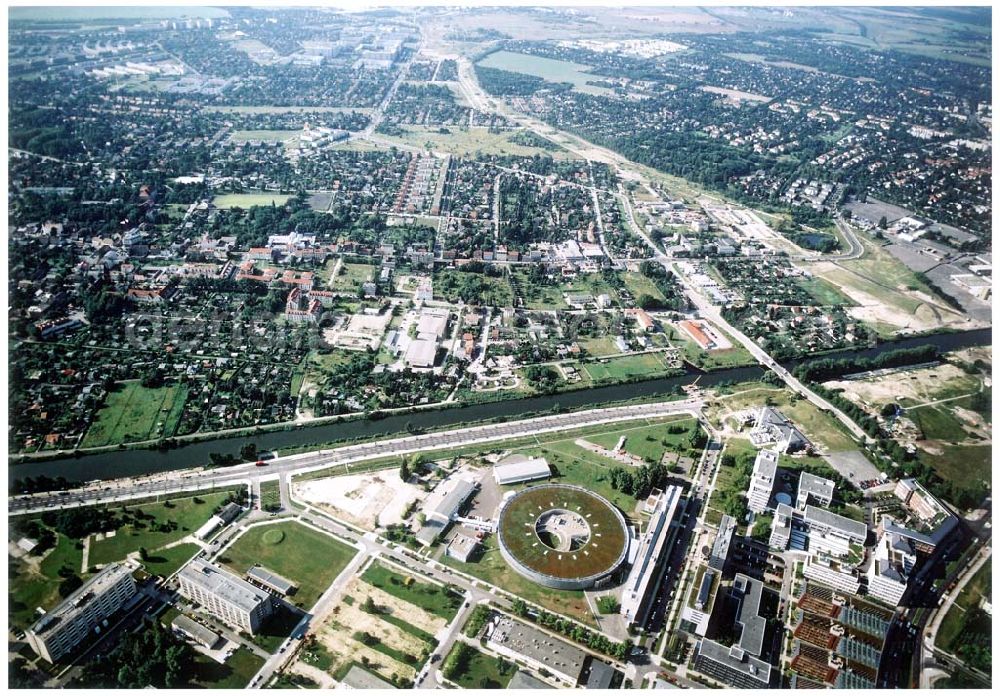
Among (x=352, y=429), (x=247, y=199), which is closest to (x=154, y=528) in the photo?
(x=352, y=429)

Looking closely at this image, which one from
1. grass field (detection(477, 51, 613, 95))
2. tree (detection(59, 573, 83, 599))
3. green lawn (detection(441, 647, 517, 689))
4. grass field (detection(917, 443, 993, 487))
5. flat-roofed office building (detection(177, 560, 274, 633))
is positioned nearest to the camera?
green lawn (detection(441, 647, 517, 689))

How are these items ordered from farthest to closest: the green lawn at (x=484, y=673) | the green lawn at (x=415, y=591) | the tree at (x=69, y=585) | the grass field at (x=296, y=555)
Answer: the grass field at (x=296, y=555) → the green lawn at (x=415, y=591) → the tree at (x=69, y=585) → the green lawn at (x=484, y=673)

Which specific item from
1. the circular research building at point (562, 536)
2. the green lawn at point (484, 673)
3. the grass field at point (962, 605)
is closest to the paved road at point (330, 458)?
the circular research building at point (562, 536)

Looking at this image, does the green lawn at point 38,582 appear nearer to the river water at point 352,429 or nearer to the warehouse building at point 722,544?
the river water at point 352,429

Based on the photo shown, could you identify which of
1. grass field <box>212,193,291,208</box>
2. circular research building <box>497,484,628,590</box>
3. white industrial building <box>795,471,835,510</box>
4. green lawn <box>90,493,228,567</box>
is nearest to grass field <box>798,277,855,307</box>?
white industrial building <box>795,471,835,510</box>

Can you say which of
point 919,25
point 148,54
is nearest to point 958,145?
point 919,25

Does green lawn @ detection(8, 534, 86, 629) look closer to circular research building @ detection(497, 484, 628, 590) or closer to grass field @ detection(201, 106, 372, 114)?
circular research building @ detection(497, 484, 628, 590)
